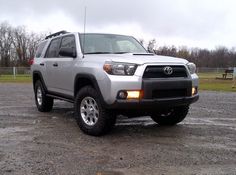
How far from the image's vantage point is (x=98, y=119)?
20.1ft

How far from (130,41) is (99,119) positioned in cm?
260

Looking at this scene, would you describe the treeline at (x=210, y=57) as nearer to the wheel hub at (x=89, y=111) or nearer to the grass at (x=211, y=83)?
the grass at (x=211, y=83)

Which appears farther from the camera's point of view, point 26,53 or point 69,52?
point 26,53

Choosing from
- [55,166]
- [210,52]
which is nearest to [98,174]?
[55,166]

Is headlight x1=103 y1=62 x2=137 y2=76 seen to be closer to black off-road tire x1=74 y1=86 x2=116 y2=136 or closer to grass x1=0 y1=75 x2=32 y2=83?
black off-road tire x1=74 y1=86 x2=116 y2=136

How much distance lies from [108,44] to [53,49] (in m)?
1.93

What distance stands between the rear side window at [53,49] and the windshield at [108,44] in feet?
4.11

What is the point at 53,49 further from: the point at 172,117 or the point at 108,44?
the point at 172,117

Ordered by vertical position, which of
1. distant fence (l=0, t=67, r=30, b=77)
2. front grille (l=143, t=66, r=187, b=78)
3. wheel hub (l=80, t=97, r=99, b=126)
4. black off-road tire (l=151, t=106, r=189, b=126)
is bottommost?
distant fence (l=0, t=67, r=30, b=77)

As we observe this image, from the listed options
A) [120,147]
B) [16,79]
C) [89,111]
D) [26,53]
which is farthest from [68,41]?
[26,53]

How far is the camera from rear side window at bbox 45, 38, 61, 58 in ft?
28.1

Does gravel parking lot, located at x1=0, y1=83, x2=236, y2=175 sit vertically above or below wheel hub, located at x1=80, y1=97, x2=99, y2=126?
below

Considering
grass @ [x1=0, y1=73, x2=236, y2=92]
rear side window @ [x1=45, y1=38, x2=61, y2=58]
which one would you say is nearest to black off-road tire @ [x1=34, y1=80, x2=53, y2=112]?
rear side window @ [x1=45, y1=38, x2=61, y2=58]

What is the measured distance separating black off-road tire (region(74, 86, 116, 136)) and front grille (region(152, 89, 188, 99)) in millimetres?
845
